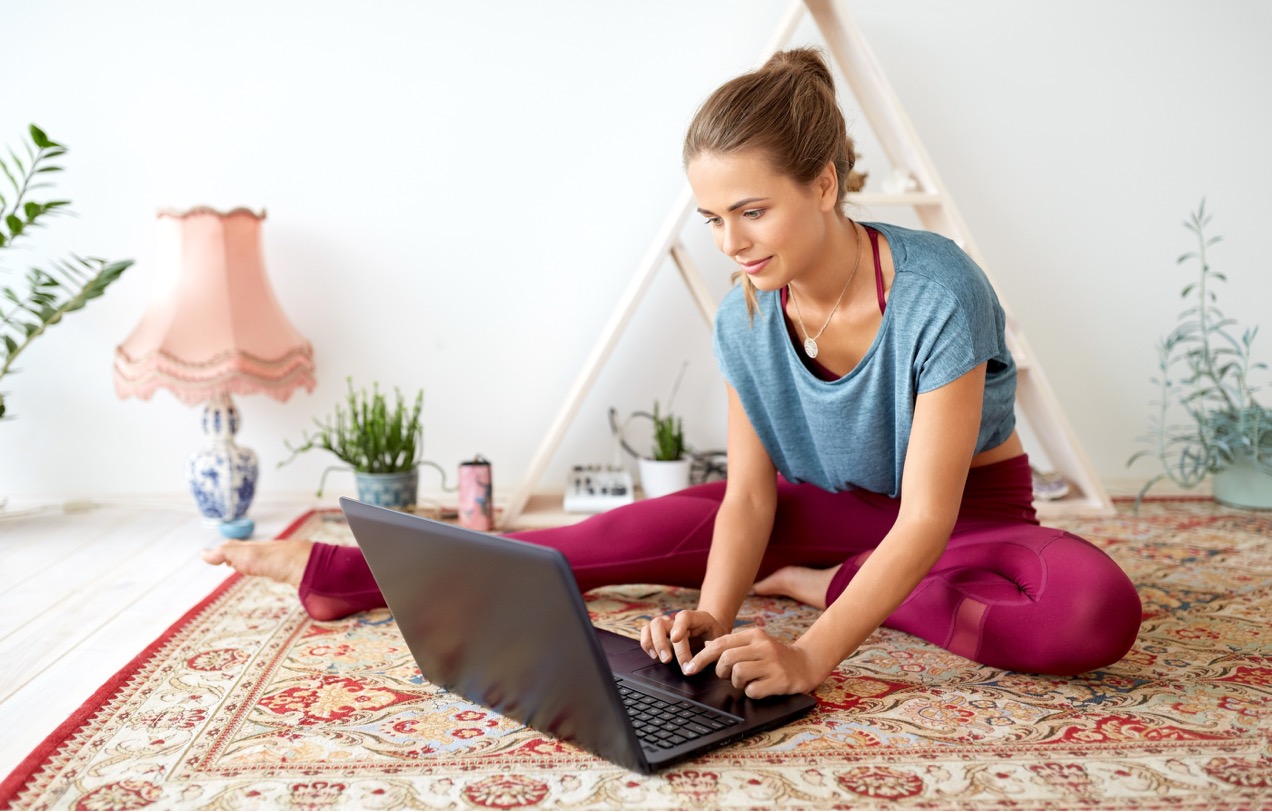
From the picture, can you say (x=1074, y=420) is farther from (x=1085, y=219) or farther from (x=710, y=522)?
(x=710, y=522)

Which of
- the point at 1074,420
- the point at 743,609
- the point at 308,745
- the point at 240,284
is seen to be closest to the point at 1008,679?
the point at 743,609

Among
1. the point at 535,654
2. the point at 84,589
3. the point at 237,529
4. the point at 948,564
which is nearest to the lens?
the point at 535,654

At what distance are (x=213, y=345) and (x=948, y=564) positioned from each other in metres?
1.77

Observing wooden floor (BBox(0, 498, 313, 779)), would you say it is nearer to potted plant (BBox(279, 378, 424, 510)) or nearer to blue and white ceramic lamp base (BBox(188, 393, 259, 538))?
blue and white ceramic lamp base (BBox(188, 393, 259, 538))

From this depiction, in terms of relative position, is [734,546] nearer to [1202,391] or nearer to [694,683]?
[694,683]

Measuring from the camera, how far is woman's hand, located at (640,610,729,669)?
1.32 metres

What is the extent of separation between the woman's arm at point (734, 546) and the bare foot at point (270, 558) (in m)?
0.67

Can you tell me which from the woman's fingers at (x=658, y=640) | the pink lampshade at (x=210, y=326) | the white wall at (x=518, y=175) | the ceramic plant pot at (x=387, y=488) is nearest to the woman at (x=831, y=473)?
the woman's fingers at (x=658, y=640)

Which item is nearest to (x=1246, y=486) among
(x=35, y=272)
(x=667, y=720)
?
(x=667, y=720)

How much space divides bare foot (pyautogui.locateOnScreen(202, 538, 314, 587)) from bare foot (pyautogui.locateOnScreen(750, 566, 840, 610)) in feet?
2.61

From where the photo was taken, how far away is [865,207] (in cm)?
273

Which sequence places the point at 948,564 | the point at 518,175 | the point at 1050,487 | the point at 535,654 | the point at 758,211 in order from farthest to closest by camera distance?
the point at 518,175 → the point at 1050,487 → the point at 948,564 → the point at 758,211 → the point at 535,654

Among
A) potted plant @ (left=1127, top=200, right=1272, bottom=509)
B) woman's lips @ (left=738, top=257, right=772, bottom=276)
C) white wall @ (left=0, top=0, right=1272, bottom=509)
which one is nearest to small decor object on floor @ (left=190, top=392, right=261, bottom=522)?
white wall @ (left=0, top=0, right=1272, bottom=509)

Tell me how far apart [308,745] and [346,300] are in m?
1.82
